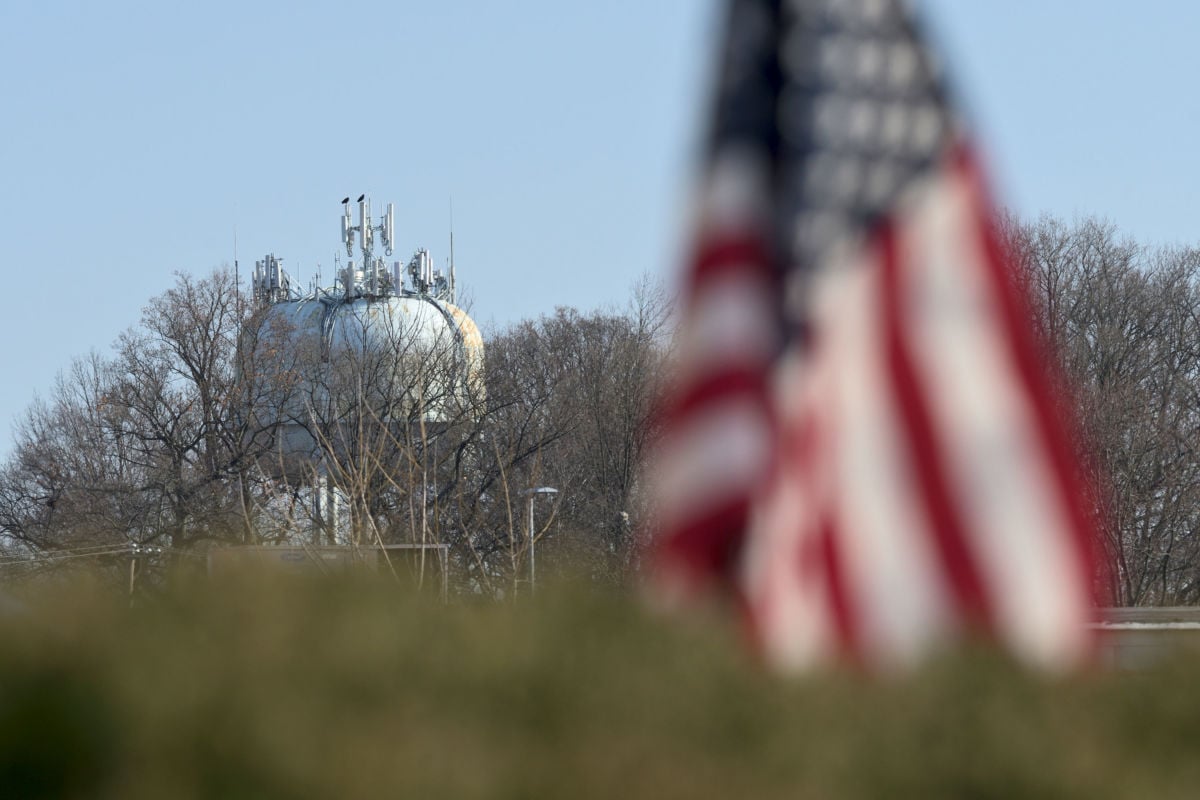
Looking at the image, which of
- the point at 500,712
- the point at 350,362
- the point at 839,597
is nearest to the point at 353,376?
the point at 350,362

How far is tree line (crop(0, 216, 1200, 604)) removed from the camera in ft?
137

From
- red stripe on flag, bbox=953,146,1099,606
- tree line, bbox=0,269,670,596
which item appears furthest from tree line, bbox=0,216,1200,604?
red stripe on flag, bbox=953,146,1099,606

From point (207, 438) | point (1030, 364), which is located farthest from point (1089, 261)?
point (1030, 364)

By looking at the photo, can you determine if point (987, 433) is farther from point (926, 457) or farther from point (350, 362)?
point (350, 362)

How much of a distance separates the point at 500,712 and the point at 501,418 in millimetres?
47765

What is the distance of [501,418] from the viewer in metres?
50.2

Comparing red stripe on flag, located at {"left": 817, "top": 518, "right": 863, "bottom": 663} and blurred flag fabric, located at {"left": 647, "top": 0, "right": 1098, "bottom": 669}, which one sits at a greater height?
blurred flag fabric, located at {"left": 647, "top": 0, "right": 1098, "bottom": 669}

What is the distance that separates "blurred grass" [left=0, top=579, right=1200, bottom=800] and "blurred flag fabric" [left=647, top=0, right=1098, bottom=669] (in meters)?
0.24

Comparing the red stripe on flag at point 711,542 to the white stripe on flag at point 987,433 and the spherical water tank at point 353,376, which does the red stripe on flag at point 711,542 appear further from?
the spherical water tank at point 353,376

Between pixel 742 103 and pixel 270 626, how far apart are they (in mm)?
1345

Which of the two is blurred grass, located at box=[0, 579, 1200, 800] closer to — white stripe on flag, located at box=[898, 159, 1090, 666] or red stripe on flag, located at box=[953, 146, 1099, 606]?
white stripe on flag, located at box=[898, 159, 1090, 666]

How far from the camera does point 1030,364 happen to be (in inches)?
135

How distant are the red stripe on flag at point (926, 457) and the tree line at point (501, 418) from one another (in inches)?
1362

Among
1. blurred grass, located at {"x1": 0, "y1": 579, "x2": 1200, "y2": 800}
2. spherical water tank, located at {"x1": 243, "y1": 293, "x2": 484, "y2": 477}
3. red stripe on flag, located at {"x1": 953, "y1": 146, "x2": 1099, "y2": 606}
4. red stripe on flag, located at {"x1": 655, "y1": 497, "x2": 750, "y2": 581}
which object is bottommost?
blurred grass, located at {"x1": 0, "y1": 579, "x2": 1200, "y2": 800}
